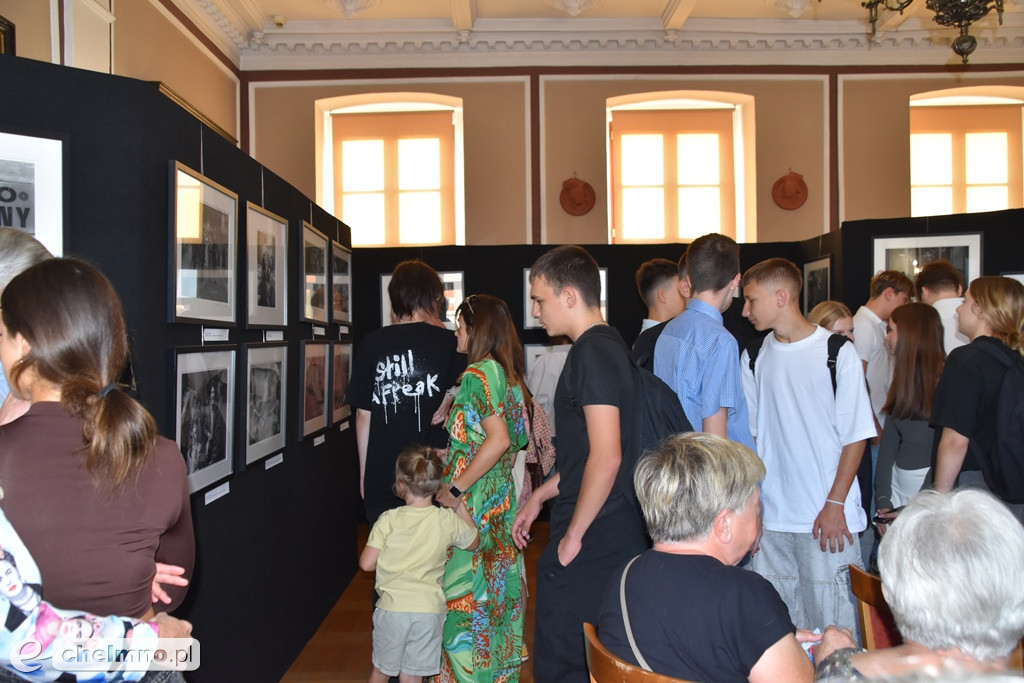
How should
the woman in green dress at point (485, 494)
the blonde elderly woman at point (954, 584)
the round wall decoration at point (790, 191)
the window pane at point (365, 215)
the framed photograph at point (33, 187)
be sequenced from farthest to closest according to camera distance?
the window pane at point (365, 215)
the round wall decoration at point (790, 191)
the woman in green dress at point (485, 494)
the framed photograph at point (33, 187)
the blonde elderly woman at point (954, 584)

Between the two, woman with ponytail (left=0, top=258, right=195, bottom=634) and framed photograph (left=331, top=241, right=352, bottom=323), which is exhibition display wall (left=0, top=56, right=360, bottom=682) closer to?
framed photograph (left=331, top=241, right=352, bottom=323)

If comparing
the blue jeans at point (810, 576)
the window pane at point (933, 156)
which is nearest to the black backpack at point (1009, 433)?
the blue jeans at point (810, 576)

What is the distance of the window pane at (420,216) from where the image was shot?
9.69 metres

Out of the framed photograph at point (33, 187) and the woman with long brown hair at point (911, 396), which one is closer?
the framed photograph at point (33, 187)

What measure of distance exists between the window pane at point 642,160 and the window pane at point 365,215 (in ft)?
10.1

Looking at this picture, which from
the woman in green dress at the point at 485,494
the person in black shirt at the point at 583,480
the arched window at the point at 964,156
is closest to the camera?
the person in black shirt at the point at 583,480

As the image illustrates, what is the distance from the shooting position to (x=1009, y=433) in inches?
122

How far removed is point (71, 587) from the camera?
1.43 m

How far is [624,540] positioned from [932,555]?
1164 millimetres

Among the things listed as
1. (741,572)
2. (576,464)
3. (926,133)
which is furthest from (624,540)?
(926,133)

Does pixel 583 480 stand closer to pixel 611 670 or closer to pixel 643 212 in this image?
pixel 611 670

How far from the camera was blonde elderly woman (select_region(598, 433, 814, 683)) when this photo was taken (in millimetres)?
1542

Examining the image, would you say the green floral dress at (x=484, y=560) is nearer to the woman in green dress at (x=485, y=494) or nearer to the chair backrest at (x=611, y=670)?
the woman in green dress at (x=485, y=494)

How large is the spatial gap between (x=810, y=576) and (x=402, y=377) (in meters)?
2.04
